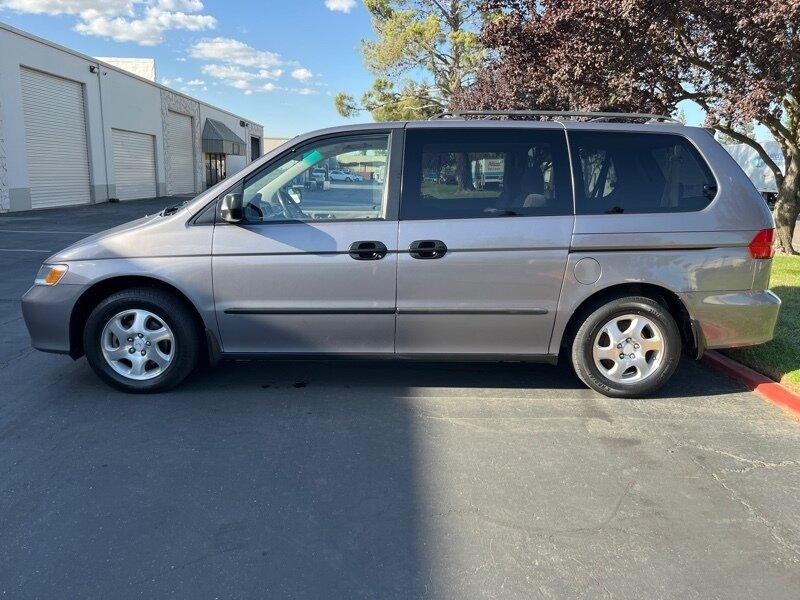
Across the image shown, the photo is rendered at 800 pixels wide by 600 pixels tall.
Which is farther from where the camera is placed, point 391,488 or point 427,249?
point 427,249

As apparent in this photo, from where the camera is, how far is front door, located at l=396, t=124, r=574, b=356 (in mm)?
4227

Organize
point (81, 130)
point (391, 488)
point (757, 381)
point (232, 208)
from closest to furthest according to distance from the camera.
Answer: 1. point (391, 488)
2. point (232, 208)
3. point (757, 381)
4. point (81, 130)

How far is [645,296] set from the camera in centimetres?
444

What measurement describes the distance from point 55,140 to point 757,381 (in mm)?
25374

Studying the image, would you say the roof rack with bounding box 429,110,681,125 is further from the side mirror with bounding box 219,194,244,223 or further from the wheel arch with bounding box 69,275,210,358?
the wheel arch with bounding box 69,275,210,358

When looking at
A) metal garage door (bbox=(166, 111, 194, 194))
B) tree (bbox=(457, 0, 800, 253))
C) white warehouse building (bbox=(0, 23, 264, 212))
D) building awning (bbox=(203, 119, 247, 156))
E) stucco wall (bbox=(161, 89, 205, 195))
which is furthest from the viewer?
building awning (bbox=(203, 119, 247, 156))

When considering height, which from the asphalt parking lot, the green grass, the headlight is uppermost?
the headlight

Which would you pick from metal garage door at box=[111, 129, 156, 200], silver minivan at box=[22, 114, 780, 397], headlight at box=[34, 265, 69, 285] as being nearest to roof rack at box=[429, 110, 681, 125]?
silver minivan at box=[22, 114, 780, 397]

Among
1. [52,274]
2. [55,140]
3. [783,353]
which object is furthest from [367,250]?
[55,140]

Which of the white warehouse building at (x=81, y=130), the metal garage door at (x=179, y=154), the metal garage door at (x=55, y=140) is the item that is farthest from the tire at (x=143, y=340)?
the metal garage door at (x=179, y=154)

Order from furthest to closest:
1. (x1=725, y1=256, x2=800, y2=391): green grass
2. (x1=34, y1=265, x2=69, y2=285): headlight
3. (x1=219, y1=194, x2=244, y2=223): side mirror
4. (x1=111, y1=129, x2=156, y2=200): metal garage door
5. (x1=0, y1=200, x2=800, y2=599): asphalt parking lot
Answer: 1. (x1=111, y1=129, x2=156, y2=200): metal garage door
2. (x1=725, y1=256, x2=800, y2=391): green grass
3. (x1=34, y1=265, x2=69, y2=285): headlight
4. (x1=219, y1=194, x2=244, y2=223): side mirror
5. (x1=0, y1=200, x2=800, y2=599): asphalt parking lot

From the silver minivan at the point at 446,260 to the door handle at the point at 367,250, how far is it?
0.01 meters

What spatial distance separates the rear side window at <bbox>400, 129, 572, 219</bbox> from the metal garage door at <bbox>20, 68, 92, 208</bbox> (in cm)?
2194

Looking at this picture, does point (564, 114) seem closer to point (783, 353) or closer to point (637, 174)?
point (637, 174)
